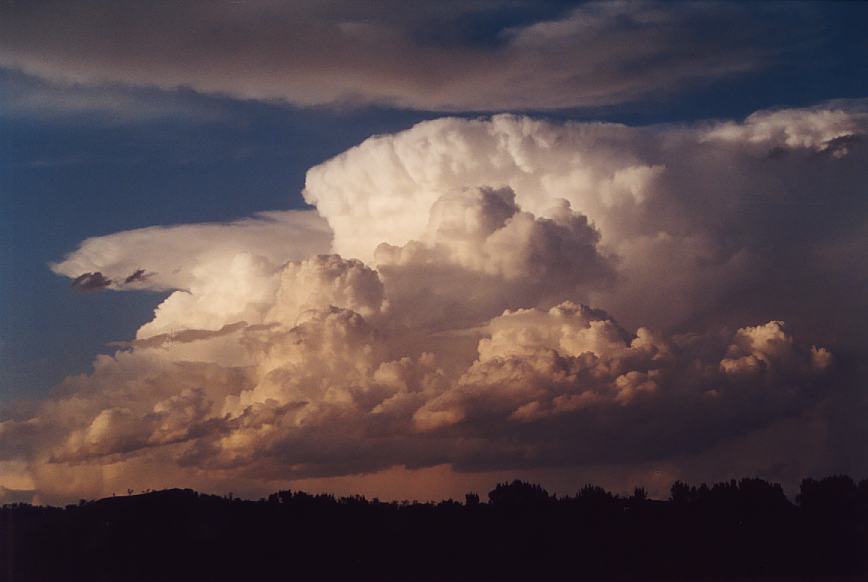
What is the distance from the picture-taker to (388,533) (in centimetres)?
14388

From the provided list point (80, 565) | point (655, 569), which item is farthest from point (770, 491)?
point (80, 565)

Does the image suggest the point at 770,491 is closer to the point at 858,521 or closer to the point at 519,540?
the point at 858,521

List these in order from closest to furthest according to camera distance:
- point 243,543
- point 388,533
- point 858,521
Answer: point 243,543, point 388,533, point 858,521

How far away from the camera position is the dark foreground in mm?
128000

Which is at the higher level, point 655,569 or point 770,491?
point 770,491

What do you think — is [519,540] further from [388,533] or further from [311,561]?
[311,561]

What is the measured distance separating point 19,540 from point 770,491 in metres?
98.1

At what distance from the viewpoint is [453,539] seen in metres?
145

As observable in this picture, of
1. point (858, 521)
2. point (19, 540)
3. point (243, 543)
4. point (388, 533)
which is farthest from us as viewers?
point (858, 521)

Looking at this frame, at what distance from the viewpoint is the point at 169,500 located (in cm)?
14175

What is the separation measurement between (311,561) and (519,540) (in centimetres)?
2613

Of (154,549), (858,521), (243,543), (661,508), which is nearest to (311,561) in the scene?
(243,543)

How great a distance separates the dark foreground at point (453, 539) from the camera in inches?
5039

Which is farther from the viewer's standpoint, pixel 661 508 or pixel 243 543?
pixel 661 508
